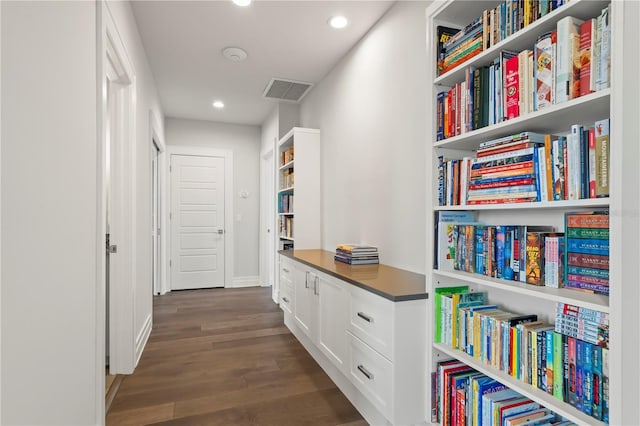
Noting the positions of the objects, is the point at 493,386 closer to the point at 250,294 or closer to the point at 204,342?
the point at 204,342

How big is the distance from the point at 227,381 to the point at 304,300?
2.60 ft

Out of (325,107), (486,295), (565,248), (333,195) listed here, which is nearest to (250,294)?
(333,195)

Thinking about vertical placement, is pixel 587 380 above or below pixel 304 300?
above

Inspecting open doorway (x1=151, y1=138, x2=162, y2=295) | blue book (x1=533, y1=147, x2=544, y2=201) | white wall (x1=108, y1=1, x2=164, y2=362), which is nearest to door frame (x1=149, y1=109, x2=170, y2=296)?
open doorway (x1=151, y1=138, x2=162, y2=295)

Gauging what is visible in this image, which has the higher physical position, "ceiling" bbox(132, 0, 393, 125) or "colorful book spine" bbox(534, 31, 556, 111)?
"ceiling" bbox(132, 0, 393, 125)

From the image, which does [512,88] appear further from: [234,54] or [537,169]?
[234,54]

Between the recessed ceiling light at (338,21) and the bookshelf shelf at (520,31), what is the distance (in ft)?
3.86

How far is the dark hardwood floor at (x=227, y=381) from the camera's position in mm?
1991

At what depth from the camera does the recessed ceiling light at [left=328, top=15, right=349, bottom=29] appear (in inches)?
103

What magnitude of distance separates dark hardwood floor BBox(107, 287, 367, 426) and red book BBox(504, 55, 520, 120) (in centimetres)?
173

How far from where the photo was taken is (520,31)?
4.07 ft

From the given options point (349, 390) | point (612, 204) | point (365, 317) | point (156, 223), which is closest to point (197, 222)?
point (156, 223)

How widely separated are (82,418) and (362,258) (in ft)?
5.84

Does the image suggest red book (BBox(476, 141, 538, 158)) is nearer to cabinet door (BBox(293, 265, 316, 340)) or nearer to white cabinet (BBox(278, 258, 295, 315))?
cabinet door (BBox(293, 265, 316, 340))
